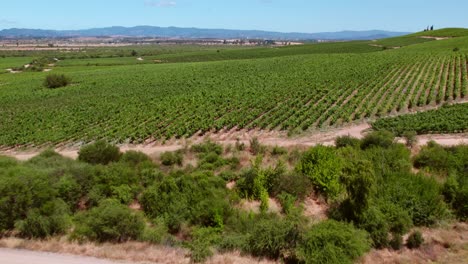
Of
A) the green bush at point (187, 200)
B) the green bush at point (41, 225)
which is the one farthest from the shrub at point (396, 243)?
the green bush at point (41, 225)

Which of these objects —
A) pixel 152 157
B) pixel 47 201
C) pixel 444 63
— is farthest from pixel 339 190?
pixel 444 63

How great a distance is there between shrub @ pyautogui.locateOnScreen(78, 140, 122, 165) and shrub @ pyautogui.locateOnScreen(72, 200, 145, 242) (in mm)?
7441

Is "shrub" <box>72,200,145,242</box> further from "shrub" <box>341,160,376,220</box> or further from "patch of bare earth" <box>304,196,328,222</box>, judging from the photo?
"shrub" <box>341,160,376,220</box>

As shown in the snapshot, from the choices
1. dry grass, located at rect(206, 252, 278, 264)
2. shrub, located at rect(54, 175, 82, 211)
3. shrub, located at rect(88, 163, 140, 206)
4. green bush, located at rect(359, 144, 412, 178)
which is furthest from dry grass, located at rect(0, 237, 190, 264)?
green bush, located at rect(359, 144, 412, 178)

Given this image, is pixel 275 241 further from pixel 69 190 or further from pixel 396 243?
pixel 69 190

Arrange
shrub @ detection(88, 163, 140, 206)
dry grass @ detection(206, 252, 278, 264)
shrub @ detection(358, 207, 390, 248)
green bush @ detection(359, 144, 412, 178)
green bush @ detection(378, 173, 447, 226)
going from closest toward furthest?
dry grass @ detection(206, 252, 278, 264) < shrub @ detection(358, 207, 390, 248) < green bush @ detection(378, 173, 447, 226) < shrub @ detection(88, 163, 140, 206) < green bush @ detection(359, 144, 412, 178)

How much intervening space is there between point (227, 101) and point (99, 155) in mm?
20760

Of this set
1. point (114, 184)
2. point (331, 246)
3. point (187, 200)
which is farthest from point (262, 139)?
point (331, 246)

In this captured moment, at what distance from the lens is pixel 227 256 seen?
12.4m

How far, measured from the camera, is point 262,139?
26.9 m

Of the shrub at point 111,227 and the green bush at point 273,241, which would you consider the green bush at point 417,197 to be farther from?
the shrub at point 111,227

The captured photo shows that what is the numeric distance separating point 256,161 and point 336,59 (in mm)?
60544

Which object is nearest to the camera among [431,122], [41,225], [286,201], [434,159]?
[41,225]

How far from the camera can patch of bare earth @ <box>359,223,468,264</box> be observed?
12.6 meters
